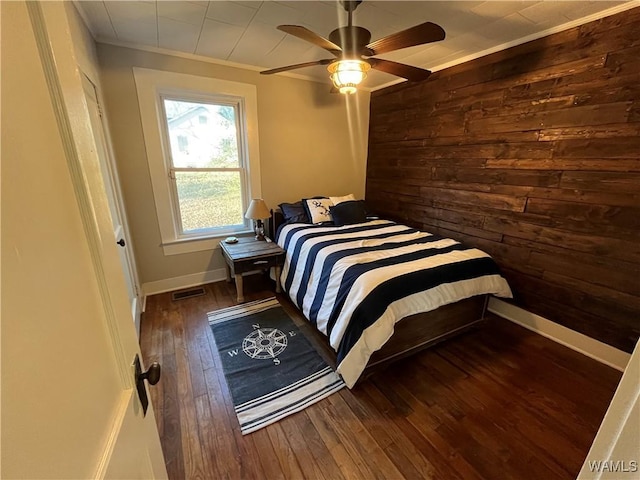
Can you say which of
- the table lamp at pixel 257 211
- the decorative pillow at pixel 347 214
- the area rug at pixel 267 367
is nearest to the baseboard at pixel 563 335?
the decorative pillow at pixel 347 214

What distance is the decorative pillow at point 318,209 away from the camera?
323 cm

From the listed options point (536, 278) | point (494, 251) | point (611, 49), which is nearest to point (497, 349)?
point (536, 278)

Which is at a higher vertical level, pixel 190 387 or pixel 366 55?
pixel 366 55

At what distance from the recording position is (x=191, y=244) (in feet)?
10.1

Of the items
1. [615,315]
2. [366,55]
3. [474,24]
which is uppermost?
[474,24]

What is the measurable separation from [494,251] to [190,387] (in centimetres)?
278

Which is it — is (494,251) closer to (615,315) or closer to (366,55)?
(615,315)

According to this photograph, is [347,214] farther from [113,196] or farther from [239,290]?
[113,196]

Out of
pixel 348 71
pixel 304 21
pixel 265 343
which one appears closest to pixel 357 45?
pixel 348 71

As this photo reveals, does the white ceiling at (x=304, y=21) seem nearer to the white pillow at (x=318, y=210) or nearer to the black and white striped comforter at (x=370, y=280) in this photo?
the white pillow at (x=318, y=210)

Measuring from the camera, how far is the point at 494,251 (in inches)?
102

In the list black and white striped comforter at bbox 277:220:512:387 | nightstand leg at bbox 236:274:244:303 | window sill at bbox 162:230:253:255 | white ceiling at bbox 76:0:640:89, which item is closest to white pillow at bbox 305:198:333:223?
black and white striped comforter at bbox 277:220:512:387

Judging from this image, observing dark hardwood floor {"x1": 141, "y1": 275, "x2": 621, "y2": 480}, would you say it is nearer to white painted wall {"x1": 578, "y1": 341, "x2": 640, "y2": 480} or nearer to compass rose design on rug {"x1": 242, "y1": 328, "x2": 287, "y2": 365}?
compass rose design on rug {"x1": 242, "y1": 328, "x2": 287, "y2": 365}

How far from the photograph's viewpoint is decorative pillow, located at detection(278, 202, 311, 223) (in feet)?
10.7
